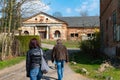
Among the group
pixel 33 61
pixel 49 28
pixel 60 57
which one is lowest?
pixel 60 57

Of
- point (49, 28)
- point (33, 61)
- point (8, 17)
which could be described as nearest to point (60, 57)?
point (33, 61)

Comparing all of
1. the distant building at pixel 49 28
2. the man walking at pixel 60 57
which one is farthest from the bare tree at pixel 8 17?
the distant building at pixel 49 28

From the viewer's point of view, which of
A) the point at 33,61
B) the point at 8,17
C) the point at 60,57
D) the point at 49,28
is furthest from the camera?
the point at 49,28

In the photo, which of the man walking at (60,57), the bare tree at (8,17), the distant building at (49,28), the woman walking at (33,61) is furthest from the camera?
the distant building at (49,28)

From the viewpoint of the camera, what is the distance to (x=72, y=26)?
3063 inches

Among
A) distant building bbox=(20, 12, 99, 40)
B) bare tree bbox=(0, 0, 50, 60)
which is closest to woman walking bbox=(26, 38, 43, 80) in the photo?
bare tree bbox=(0, 0, 50, 60)

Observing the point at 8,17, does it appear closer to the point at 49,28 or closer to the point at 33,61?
the point at 33,61

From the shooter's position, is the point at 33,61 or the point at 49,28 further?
the point at 49,28

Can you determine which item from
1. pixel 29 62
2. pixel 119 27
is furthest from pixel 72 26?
pixel 29 62

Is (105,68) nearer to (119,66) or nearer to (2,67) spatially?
(119,66)

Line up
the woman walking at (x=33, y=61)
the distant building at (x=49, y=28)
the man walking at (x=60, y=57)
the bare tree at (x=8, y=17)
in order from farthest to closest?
1. the distant building at (x=49, y=28)
2. the bare tree at (x=8, y=17)
3. the man walking at (x=60, y=57)
4. the woman walking at (x=33, y=61)

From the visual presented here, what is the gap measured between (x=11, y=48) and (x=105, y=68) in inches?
493

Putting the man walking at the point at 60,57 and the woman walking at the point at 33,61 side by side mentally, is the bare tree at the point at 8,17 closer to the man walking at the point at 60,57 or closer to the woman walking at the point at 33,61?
the man walking at the point at 60,57

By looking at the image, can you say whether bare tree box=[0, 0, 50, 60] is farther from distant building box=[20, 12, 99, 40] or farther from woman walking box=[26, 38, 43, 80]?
distant building box=[20, 12, 99, 40]
